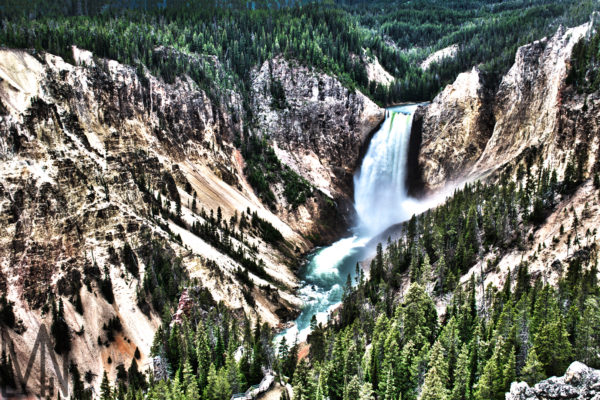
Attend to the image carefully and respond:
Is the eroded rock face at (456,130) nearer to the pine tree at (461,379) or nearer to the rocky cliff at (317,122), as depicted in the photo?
the rocky cliff at (317,122)

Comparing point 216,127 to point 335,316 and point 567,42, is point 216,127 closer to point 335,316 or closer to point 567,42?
point 335,316

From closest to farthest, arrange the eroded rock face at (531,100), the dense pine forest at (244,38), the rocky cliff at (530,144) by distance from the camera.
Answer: the rocky cliff at (530,144), the eroded rock face at (531,100), the dense pine forest at (244,38)

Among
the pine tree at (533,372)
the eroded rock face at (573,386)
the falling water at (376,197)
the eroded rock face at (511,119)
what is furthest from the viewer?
the falling water at (376,197)

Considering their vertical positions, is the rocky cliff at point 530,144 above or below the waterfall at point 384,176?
above

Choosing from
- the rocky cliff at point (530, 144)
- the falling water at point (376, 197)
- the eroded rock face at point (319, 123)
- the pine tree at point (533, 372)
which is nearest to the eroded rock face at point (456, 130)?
the rocky cliff at point (530, 144)

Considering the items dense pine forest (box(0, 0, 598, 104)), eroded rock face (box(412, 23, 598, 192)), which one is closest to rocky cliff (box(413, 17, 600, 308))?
eroded rock face (box(412, 23, 598, 192))

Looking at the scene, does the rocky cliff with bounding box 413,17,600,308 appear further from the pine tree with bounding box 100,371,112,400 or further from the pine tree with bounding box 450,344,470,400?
the pine tree with bounding box 100,371,112,400

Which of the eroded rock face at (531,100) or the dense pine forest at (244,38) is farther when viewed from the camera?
the dense pine forest at (244,38)
